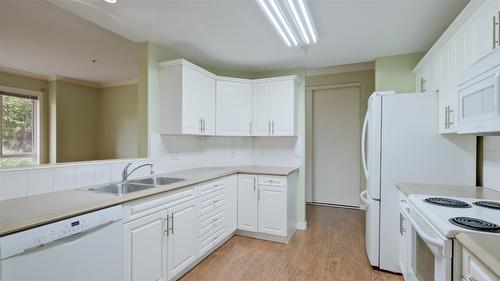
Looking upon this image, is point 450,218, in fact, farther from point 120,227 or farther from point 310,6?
point 120,227

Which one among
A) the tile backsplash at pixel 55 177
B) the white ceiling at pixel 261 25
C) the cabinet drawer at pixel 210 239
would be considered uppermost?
the white ceiling at pixel 261 25

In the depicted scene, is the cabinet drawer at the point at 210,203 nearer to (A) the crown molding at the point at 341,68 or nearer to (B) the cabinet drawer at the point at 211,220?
(B) the cabinet drawer at the point at 211,220

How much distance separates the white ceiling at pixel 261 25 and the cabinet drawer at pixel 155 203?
5.38 ft

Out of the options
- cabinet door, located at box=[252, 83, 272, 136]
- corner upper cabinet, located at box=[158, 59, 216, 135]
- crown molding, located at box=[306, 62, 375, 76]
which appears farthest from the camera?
crown molding, located at box=[306, 62, 375, 76]

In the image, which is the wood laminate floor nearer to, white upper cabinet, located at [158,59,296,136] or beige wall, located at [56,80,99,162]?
white upper cabinet, located at [158,59,296,136]

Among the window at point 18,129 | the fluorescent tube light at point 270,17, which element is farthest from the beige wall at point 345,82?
the window at point 18,129

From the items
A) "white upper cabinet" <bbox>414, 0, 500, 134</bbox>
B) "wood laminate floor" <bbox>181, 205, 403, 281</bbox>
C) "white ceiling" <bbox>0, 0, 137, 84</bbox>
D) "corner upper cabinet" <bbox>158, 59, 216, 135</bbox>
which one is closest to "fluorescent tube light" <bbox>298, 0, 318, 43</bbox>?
"white upper cabinet" <bbox>414, 0, 500, 134</bbox>

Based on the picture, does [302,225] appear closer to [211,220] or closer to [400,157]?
[211,220]

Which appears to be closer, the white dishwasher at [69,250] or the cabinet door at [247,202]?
the white dishwasher at [69,250]

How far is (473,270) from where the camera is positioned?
99 cm

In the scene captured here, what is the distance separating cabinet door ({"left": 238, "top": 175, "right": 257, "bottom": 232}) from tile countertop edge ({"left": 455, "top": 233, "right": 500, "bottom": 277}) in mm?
2224

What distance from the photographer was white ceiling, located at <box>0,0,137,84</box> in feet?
7.68

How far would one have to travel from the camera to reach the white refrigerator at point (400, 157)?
84.1 inches

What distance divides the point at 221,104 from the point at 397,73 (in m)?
2.38
